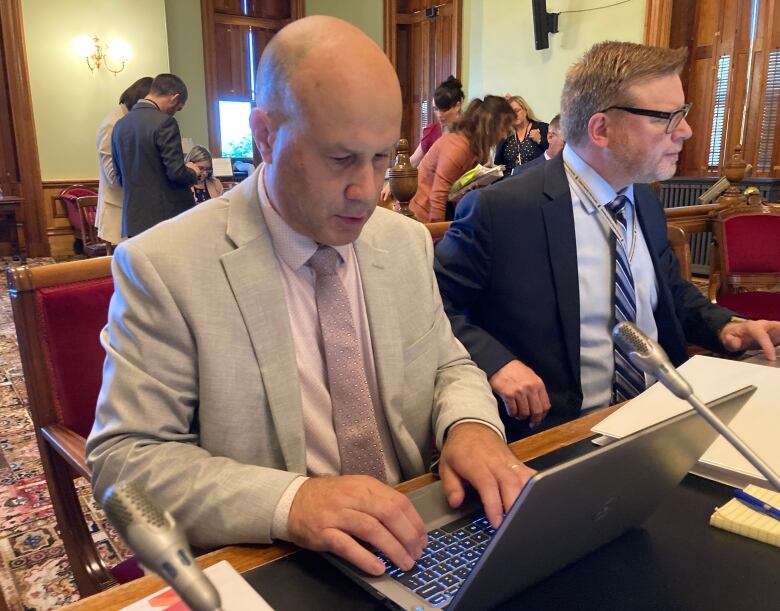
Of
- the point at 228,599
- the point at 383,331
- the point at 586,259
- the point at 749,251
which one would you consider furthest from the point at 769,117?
the point at 228,599

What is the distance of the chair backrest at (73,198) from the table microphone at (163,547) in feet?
26.4

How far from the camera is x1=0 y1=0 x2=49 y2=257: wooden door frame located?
7211 mm

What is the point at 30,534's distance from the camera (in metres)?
2.18

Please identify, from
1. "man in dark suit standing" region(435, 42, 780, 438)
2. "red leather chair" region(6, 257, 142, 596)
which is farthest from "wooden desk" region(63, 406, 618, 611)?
"red leather chair" region(6, 257, 142, 596)

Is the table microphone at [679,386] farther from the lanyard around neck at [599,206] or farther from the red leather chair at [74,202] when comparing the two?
the red leather chair at [74,202]

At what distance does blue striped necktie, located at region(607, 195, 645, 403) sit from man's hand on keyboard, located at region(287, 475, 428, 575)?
0.95m

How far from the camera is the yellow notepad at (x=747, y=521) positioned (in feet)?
2.49

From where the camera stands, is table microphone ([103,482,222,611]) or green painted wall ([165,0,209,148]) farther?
green painted wall ([165,0,209,148])

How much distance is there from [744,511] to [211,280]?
0.72 metres

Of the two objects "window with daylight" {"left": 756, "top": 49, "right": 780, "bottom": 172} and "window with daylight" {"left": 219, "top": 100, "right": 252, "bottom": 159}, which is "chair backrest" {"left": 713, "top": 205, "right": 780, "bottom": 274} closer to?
"window with daylight" {"left": 756, "top": 49, "right": 780, "bottom": 172}

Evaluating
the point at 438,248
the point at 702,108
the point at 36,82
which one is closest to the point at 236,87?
the point at 36,82

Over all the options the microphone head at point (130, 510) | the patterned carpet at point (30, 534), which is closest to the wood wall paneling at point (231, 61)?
the patterned carpet at point (30, 534)

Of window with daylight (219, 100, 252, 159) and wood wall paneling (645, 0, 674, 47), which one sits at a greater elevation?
wood wall paneling (645, 0, 674, 47)

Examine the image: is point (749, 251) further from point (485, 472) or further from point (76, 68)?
point (76, 68)
